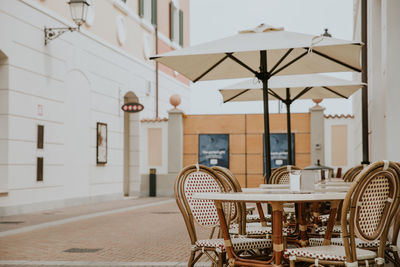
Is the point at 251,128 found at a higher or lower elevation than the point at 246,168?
higher

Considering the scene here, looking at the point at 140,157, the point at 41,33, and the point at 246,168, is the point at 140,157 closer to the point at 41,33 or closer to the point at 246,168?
the point at 246,168

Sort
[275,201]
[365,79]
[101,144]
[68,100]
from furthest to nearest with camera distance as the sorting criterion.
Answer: [101,144], [68,100], [365,79], [275,201]

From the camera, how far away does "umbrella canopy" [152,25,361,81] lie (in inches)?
192

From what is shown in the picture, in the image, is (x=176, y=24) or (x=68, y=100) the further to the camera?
(x=176, y=24)

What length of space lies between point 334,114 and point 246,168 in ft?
11.0

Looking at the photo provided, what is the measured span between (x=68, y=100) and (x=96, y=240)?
26.2 ft

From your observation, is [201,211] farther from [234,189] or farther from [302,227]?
[302,227]

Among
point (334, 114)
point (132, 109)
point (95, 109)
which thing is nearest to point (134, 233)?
point (95, 109)

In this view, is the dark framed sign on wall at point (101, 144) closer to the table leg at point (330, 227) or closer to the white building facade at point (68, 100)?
the white building facade at point (68, 100)

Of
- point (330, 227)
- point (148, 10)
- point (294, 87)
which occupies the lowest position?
point (330, 227)

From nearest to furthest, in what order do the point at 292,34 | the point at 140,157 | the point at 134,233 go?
the point at 292,34
the point at 134,233
the point at 140,157

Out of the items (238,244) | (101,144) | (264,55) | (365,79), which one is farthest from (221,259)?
(101,144)

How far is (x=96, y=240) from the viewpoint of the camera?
8.09m

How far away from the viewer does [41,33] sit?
13883 mm
